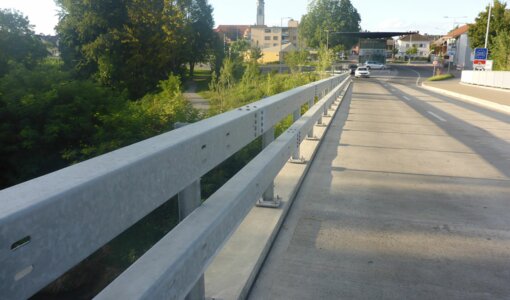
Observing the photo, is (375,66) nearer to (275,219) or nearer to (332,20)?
(332,20)

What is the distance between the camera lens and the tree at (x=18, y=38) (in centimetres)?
2691

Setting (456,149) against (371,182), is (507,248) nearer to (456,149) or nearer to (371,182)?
(371,182)

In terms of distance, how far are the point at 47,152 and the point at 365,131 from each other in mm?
6515

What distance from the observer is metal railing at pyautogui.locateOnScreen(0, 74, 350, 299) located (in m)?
1.08

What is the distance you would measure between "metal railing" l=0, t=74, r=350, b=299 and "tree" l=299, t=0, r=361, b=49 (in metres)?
92.7

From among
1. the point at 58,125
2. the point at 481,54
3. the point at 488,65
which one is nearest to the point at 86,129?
the point at 58,125

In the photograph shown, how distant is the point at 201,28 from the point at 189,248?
6432cm

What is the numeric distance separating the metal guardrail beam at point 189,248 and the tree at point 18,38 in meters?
26.3

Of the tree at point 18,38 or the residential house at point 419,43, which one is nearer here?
the tree at point 18,38

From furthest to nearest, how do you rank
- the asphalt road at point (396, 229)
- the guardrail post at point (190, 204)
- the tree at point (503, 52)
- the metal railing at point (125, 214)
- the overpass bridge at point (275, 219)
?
the tree at point (503, 52)
the asphalt road at point (396, 229)
the guardrail post at point (190, 204)
the overpass bridge at point (275, 219)
the metal railing at point (125, 214)

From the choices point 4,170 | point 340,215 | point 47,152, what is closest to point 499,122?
point 340,215

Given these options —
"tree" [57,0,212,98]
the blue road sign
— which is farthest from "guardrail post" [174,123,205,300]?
the blue road sign

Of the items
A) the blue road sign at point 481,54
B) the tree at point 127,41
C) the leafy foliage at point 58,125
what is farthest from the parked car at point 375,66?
the leafy foliage at point 58,125

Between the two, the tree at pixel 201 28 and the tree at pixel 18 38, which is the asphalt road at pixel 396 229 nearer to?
the tree at pixel 18 38
